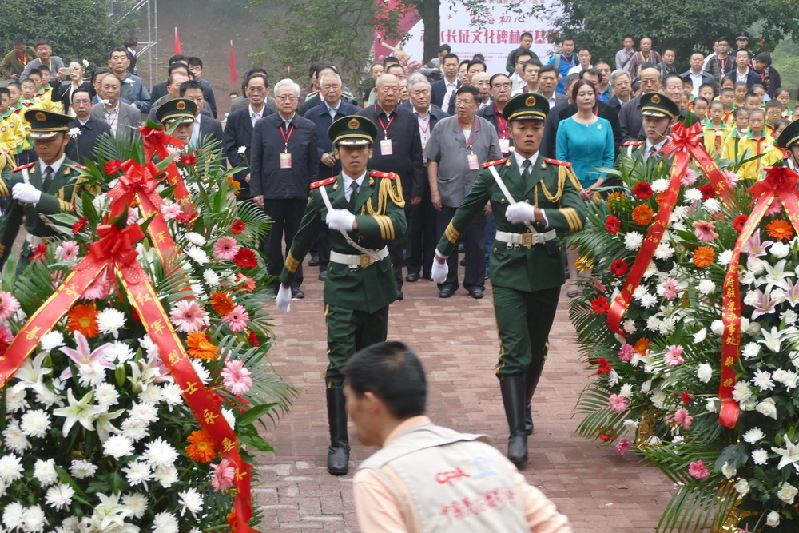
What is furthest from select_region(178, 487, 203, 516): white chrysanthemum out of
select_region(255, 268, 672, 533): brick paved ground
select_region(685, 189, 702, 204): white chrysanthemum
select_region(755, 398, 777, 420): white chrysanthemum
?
select_region(685, 189, 702, 204): white chrysanthemum

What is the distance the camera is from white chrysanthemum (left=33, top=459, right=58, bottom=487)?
4539 millimetres

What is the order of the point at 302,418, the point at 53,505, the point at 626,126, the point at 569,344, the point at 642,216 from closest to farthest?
the point at 53,505
the point at 642,216
the point at 302,418
the point at 569,344
the point at 626,126

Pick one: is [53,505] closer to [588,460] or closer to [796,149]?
[588,460]

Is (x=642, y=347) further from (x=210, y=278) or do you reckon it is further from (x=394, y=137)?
(x=394, y=137)

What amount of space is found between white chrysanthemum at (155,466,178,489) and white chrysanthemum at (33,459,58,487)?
1.24 ft

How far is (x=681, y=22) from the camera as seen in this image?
23562 millimetres

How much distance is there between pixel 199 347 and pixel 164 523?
2.42 ft

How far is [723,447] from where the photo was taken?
575 cm

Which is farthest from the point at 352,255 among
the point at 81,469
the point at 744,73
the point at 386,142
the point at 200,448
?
the point at 744,73

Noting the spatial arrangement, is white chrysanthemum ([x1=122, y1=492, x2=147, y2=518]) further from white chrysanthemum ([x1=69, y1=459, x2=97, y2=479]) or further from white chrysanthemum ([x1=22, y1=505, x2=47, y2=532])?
white chrysanthemum ([x1=22, y1=505, x2=47, y2=532])

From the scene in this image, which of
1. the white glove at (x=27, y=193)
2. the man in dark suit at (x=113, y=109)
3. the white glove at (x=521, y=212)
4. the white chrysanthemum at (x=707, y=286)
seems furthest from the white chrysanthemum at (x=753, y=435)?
the man in dark suit at (x=113, y=109)

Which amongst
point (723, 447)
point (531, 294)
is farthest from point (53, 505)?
point (531, 294)

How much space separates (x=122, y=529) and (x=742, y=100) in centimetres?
1376

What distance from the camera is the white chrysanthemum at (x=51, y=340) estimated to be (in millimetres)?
4680
